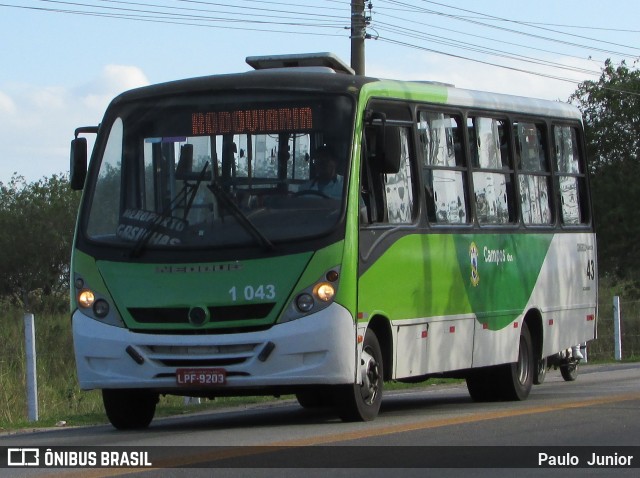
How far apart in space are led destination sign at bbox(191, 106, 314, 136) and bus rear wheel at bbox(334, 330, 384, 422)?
75.5 inches

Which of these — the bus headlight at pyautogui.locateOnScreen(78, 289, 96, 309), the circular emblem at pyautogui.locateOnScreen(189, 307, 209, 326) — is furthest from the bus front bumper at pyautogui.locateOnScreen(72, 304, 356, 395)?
the bus headlight at pyautogui.locateOnScreen(78, 289, 96, 309)

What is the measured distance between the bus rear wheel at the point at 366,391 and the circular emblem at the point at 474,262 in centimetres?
240

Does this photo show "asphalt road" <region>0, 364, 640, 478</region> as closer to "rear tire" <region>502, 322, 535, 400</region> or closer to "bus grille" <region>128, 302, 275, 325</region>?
"rear tire" <region>502, 322, 535, 400</region>

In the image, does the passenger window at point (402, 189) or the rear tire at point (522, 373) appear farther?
the rear tire at point (522, 373)

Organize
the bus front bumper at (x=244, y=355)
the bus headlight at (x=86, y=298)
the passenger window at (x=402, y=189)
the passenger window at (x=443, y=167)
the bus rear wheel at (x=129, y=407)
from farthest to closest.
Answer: the passenger window at (x=443, y=167), the passenger window at (x=402, y=189), the bus rear wheel at (x=129, y=407), the bus headlight at (x=86, y=298), the bus front bumper at (x=244, y=355)

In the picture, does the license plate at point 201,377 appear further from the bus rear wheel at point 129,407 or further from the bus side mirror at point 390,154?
the bus side mirror at point 390,154

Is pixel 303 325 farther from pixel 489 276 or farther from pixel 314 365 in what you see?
pixel 489 276

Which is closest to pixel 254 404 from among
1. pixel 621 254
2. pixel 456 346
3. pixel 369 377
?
pixel 456 346

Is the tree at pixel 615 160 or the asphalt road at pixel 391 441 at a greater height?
the tree at pixel 615 160

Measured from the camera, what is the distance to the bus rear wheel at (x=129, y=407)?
45.3 ft

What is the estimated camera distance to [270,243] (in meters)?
13.0

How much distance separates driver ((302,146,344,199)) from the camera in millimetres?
13250

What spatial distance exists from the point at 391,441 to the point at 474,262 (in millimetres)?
4708

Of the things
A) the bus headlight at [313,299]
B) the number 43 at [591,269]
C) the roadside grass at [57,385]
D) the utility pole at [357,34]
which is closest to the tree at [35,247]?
the roadside grass at [57,385]
